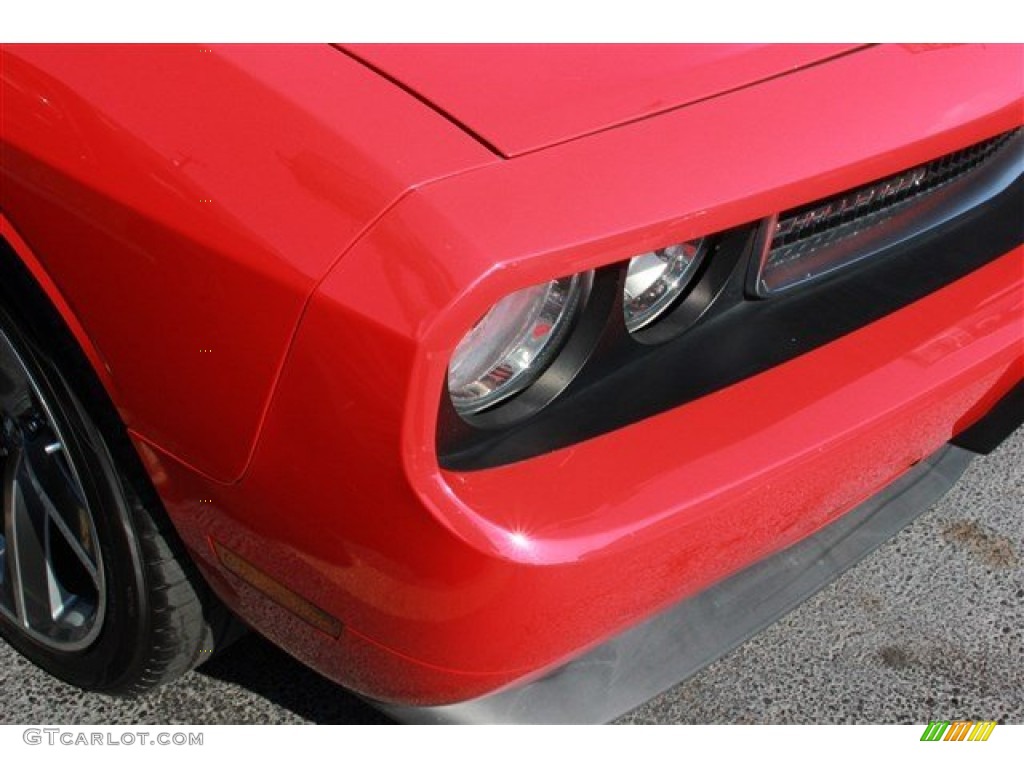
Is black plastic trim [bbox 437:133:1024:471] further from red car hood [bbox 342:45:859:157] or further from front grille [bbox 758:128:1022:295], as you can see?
red car hood [bbox 342:45:859:157]

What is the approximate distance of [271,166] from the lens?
4.61 feet

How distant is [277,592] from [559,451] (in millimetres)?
424

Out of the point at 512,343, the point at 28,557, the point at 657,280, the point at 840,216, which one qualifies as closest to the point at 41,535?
the point at 28,557

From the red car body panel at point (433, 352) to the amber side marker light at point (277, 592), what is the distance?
0.02 metres

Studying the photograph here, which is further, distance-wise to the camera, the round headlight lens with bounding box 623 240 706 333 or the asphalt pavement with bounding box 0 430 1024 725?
the asphalt pavement with bounding box 0 430 1024 725

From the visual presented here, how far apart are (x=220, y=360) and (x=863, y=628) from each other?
142 cm

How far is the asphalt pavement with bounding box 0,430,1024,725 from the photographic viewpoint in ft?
7.04

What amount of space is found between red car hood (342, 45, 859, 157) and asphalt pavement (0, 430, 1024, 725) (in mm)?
947

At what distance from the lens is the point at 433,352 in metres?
1.30

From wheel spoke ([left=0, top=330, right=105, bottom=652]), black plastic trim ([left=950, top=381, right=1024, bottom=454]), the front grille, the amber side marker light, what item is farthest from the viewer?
black plastic trim ([left=950, top=381, right=1024, bottom=454])
